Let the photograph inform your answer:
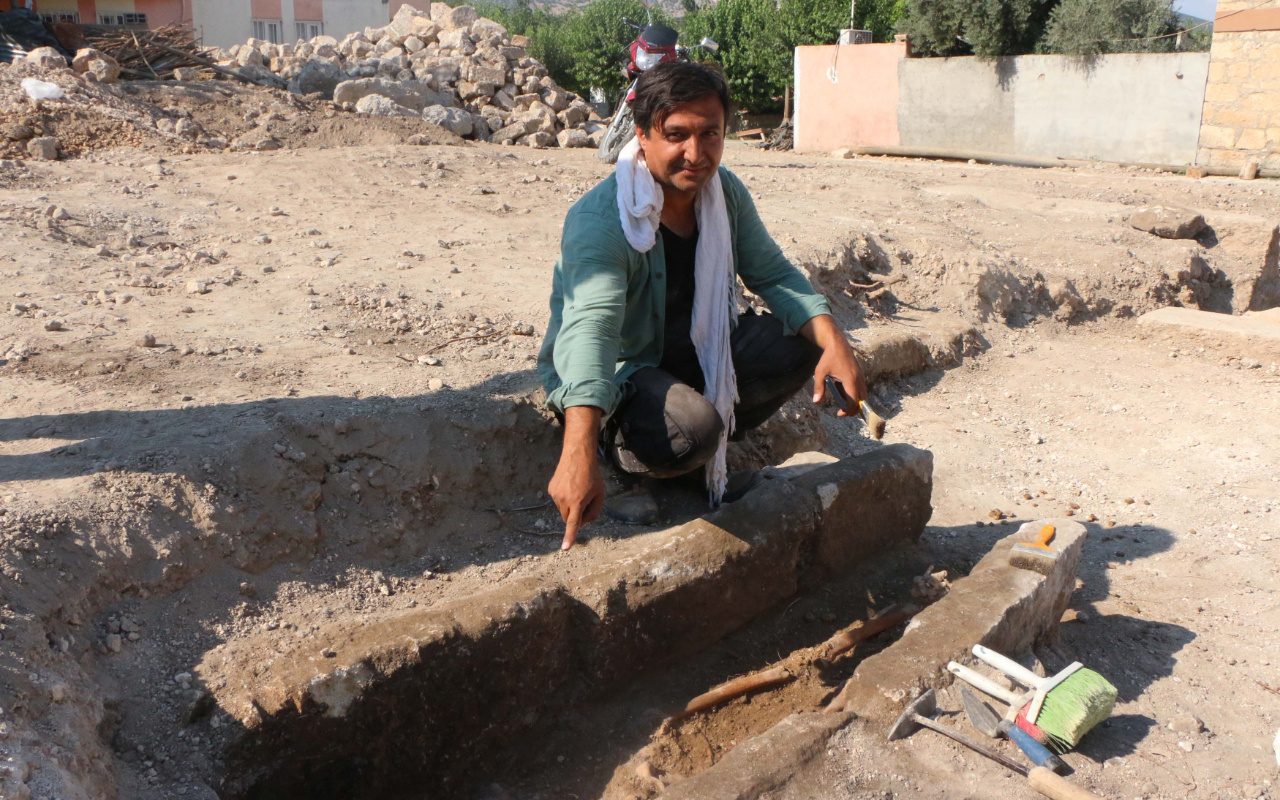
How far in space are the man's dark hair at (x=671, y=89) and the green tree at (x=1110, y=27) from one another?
13.6 m

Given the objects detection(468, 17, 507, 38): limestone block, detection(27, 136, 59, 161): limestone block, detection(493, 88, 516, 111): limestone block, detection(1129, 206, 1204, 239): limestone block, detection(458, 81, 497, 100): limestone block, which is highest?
detection(468, 17, 507, 38): limestone block

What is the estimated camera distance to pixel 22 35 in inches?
422

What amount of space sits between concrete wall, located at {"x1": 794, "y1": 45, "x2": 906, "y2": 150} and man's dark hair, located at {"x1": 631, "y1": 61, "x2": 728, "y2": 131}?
15012mm

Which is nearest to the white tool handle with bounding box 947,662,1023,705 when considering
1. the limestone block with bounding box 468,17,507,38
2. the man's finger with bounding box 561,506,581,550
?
the man's finger with bounding box 561,506,581,550

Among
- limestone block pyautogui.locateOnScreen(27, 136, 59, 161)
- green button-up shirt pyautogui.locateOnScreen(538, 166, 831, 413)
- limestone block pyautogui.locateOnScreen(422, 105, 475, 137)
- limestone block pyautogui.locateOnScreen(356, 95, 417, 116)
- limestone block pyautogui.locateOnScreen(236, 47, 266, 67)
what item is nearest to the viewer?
green button-up shirt pyautogui.locateOnScreen(538, 166, 831, 413)

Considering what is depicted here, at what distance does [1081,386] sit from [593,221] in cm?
349

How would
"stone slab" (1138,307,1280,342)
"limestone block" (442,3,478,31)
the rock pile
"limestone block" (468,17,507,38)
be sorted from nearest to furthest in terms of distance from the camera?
"stone slab" (1138,307,1280,342) < the rock pile < "limestone block" (468,17,507,38) < "limestone block" (442,3,478,31)

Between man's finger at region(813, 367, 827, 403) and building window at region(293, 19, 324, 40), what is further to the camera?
building window at region(293, 19, 324, 40)

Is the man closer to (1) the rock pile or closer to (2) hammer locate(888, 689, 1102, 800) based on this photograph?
(2) hammer locate(888, 689, 1102, 800)

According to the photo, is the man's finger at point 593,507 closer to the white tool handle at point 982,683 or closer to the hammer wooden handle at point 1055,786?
the white tool handle at point 982,683

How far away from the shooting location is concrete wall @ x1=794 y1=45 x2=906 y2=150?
1647 cm

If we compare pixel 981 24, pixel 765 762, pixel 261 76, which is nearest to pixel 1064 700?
pixel 765 762

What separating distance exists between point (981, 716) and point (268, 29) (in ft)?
92.7

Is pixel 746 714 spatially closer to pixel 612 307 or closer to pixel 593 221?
pixel 612 307
